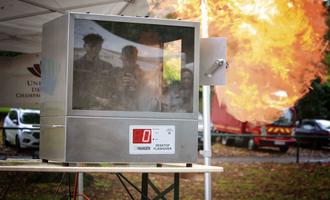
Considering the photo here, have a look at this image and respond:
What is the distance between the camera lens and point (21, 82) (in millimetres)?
10977

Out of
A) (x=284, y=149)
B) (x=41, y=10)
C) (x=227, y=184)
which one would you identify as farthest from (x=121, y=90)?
(x=284, y=149)

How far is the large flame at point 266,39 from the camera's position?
10945 mm

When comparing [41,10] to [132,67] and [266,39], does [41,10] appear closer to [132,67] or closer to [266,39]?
[132,67]

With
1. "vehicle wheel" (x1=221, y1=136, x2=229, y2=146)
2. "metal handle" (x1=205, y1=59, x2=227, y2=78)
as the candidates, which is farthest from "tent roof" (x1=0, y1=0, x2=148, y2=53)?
"vehicle wheel" (x1=221, y1=136, x2=229, y2=146)

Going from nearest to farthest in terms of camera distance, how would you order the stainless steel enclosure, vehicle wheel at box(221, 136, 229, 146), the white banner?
the stainless steel enclosure, the white banner, vehicle wheel at box(221, 136, 229, 146)

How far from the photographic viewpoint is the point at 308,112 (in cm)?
3741

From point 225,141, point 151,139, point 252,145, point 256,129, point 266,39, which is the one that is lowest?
point 252,145

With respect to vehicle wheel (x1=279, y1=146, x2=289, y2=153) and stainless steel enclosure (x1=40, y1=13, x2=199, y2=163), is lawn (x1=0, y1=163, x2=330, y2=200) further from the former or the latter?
vehicle wheel (x1=279, y1=146, x2=289, y2=153)

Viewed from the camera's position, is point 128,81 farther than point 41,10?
No

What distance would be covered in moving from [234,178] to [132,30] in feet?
38.3

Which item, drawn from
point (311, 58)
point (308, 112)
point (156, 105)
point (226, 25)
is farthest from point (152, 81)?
point (308, 112)

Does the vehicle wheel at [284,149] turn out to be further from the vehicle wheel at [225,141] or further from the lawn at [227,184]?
the lawn at [227,184]

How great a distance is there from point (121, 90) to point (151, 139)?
0.48m

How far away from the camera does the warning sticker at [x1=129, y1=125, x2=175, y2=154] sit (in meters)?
5.10
